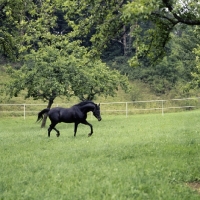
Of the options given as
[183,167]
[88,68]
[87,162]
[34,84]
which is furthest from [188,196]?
[88,68]

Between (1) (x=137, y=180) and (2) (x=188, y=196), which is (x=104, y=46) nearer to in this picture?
(1) (x=137, y=180)

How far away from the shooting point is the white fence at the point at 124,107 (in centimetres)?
4134

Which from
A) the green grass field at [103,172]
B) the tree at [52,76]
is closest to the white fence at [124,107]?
the tree at [52,76]

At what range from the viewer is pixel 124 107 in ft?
161

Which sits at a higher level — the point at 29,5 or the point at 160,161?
the point at 29,5

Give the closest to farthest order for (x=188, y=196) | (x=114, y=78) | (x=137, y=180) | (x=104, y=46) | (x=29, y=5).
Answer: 1. (x=188, y=196)
2. (x=137, y=180)
3. (x=104, y=46)
4. (x=29, y=5)
5. (x=114, y=78)

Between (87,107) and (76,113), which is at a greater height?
(87,107)

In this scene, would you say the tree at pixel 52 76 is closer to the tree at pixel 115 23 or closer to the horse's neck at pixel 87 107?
the horse's neck at pixel 87 107

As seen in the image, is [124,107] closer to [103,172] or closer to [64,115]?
[64,115]

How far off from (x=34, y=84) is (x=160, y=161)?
698 inches

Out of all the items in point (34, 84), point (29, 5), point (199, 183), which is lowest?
point (199, 183)


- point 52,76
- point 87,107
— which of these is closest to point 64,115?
point 87,107

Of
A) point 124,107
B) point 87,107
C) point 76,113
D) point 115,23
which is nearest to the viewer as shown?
point 115,23

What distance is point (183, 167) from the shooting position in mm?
10602
